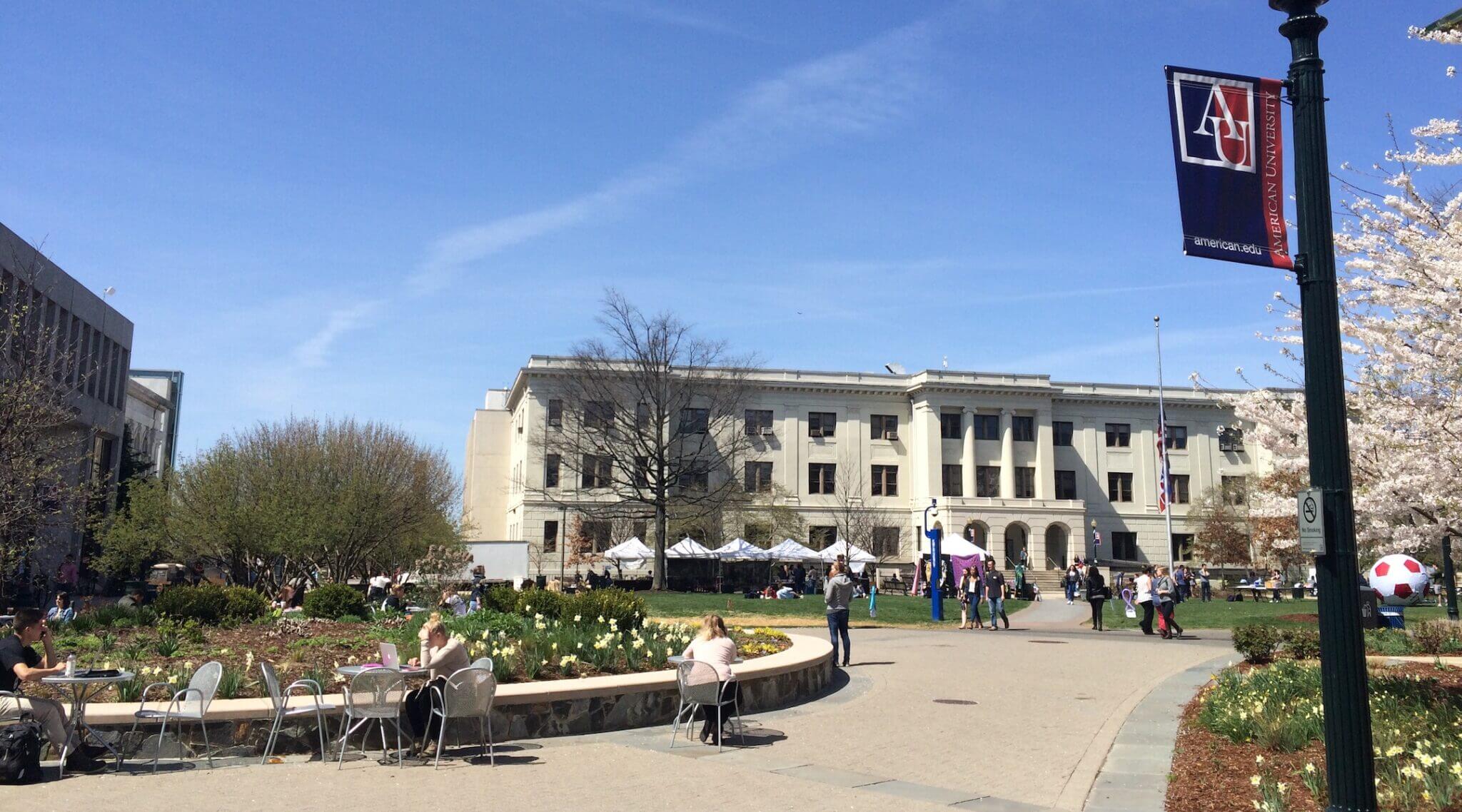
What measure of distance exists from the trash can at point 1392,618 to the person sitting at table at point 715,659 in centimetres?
1692

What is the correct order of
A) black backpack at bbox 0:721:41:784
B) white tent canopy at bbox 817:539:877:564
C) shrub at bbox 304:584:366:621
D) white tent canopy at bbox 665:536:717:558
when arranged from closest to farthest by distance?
1. black backpack at bbox 0:721:41:784
2. shrub at bbox 304:584:366:621
3. white tent canopy at bbox 665:536:717:558
4. white tent canopy at bbox 817:539:877:564

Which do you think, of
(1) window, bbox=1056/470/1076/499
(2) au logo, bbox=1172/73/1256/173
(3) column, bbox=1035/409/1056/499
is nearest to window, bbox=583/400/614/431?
(3) column, bbox=1035/409/1056/499

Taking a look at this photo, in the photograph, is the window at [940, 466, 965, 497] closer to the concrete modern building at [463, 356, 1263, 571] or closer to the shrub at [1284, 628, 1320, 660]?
the concrete modern building at [463, 356, 1263, 571]

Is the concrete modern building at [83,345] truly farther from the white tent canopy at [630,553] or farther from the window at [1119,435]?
the window at [1119,435]

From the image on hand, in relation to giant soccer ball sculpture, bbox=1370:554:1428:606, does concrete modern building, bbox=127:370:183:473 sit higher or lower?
higher

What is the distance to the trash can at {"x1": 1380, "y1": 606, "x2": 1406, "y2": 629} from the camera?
73.3 feet

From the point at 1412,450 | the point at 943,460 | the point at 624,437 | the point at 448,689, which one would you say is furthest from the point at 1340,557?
the point at 943,460

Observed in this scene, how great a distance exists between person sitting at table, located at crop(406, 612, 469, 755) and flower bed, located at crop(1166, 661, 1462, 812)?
617 centimetres

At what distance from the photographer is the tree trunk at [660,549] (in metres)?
51.8

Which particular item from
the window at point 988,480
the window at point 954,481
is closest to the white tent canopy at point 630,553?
the window at point 954,481

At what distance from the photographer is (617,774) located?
8.95 meters

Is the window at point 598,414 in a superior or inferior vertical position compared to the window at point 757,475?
superior

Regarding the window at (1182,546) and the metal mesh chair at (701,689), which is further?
the window at (1182,546)

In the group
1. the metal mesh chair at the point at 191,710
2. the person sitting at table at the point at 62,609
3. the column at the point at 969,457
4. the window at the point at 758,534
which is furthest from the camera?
the column at the point at 969,457
